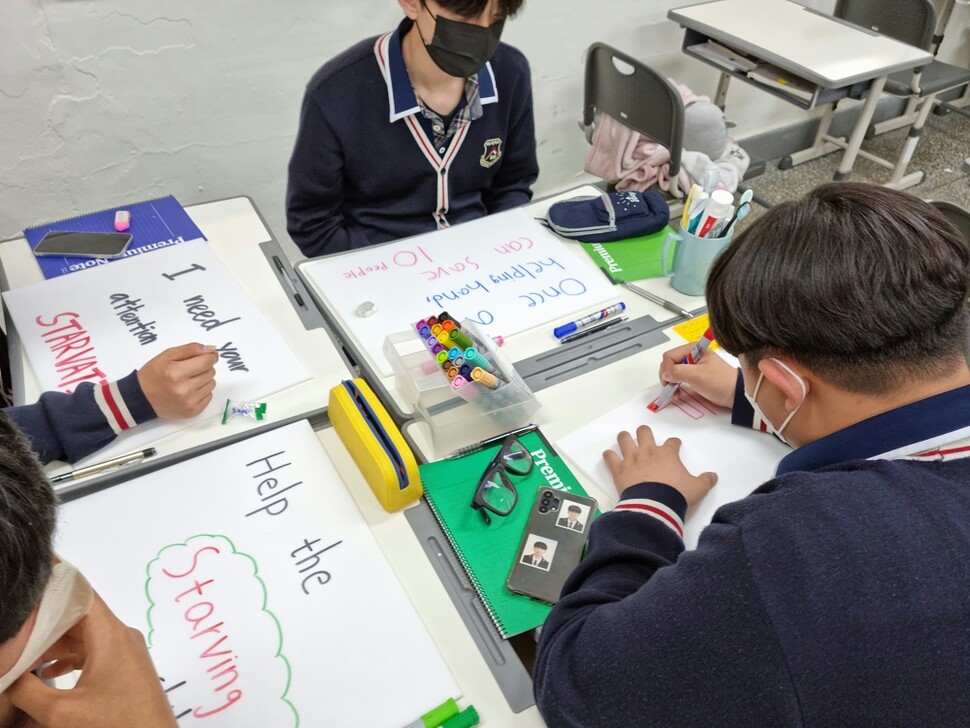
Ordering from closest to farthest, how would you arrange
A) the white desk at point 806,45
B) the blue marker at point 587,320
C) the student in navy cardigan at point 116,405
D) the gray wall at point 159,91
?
the student in navy cardigan at point 116,405
the blue marker at point 587,320
the gray wall at point 159,91
the white desk at point 806,45

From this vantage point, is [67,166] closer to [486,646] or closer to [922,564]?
[486,646]

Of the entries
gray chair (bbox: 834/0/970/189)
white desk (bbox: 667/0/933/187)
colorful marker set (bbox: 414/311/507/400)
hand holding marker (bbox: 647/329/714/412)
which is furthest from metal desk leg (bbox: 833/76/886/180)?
colorful marker set (bbox: 414/311/507/400)

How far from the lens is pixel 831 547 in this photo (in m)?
0.56

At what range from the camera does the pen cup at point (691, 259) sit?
1150 mm

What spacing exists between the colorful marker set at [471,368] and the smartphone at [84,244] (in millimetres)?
653

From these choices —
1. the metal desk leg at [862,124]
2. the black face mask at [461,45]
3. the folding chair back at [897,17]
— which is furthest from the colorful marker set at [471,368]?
the folding chair back at [897,17]

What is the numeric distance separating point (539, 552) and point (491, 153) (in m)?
0.99

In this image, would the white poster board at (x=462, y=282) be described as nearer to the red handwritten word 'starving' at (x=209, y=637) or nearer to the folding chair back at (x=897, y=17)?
the red handwritten word 'starving' at (x=209, y=637)

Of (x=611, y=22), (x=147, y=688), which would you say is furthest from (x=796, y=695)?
(x=611, y=22)

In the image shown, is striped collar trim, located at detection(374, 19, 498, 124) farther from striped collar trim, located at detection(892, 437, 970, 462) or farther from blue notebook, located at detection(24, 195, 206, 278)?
striped collar trim, located at detection(892, 437, 970, 462)

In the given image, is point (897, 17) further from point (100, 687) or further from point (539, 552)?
point (100, 687)

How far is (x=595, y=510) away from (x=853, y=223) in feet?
1.43

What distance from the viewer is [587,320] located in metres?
1.14

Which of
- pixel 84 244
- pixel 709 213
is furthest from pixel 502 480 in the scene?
pixel 84 244
